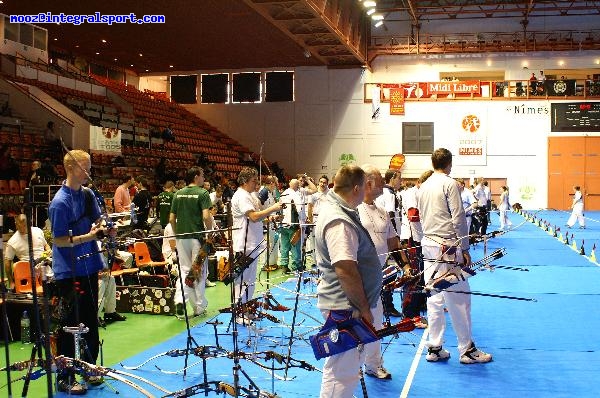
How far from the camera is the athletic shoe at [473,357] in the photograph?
20.0 ft

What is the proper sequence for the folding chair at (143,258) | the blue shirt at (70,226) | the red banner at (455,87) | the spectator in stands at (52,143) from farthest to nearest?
the red banner at (455,87) → the spectator in stands at (52,143) → the folding chair at (143,258) → the blue shirt at (70,226)

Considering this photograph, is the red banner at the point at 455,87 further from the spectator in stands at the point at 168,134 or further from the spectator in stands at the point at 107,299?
the spectator in stands at the point at 107,299

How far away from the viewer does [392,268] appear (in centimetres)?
643

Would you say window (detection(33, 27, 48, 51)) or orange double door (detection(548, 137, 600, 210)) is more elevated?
window (detection(33, 27, 48, 51))

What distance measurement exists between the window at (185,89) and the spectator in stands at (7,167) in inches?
765

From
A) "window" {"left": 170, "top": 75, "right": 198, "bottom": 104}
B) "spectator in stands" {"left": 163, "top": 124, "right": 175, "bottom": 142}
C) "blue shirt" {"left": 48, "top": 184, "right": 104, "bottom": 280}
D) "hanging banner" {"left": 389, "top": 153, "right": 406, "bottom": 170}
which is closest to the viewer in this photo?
"blue shirt" {"left": 48, "top": 184, "right": 104, "bottom": 280}

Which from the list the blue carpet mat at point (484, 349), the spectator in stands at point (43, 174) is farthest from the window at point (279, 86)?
the blue carpet mat at point (484, 349)

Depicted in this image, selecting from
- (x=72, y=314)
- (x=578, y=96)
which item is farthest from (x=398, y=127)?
(x=72, y=314)

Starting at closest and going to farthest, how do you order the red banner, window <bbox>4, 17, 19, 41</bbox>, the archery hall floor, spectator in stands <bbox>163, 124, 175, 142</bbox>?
the archery hall floor → window <bbox>4, 17, 19, 41</bbox> → spectator in stands <bbox>163, 124, 175, 142</bbox> → the red banner

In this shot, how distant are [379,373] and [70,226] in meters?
2.96

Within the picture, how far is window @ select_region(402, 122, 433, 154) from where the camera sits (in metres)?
30.9

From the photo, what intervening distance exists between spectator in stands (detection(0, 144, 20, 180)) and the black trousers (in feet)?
35.3

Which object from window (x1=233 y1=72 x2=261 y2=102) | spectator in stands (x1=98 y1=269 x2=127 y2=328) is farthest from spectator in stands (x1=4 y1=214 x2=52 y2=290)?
window (x1=233 y1=72 x2=261 y2=102)

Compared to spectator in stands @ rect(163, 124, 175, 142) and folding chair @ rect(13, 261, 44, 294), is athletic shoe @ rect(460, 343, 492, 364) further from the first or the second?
spectator in stands @ rect(163, 124, 175, 142)
